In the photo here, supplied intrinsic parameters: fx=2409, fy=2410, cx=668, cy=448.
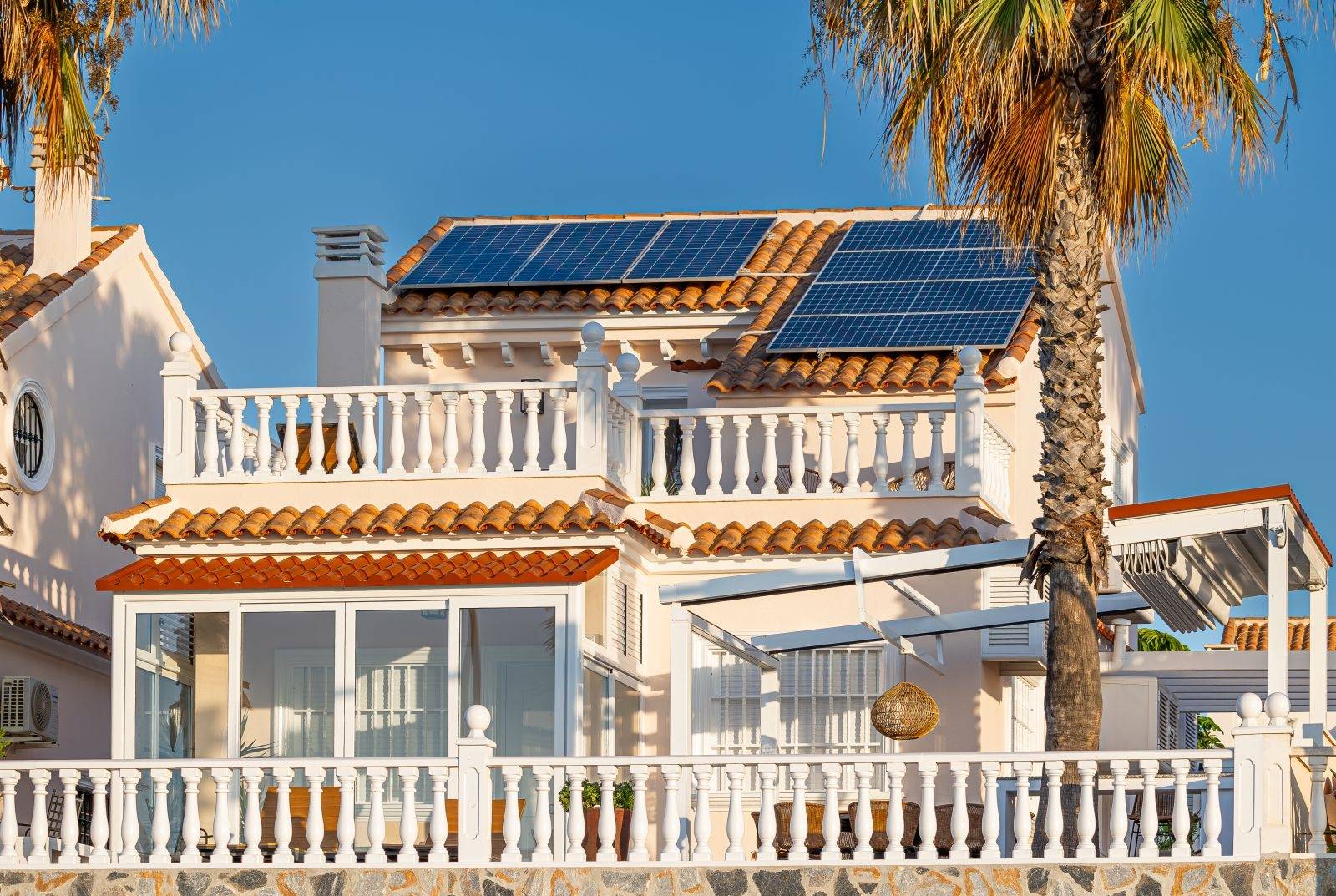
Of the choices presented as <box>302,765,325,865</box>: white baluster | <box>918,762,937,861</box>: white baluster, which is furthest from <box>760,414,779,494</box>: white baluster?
<box>302,765,325,865</box>: white baluster

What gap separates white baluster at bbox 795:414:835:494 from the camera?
22.8m

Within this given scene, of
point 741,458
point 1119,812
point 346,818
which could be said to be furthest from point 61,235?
point 1119,812

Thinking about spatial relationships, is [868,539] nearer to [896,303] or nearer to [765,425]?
[765,425]

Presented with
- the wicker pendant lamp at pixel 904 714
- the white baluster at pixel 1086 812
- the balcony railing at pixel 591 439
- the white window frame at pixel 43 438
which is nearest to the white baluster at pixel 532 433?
the balcony railing at pixel 591 439

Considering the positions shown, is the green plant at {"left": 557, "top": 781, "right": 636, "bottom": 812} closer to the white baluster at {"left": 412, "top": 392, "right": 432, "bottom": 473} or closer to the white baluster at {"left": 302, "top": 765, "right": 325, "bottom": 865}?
the white baluster at {"left": 302, "top": 765, "right": 325, "bottom": 865}

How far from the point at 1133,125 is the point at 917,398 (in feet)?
22.9

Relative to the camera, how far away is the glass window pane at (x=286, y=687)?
2252 cm

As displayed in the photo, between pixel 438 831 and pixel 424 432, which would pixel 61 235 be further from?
pixel 438 831

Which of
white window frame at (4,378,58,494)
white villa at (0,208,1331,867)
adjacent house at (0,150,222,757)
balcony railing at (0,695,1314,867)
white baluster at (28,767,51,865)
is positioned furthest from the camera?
white window frame at (4,378,58,494)

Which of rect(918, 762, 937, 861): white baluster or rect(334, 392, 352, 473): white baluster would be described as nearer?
rect(918, 762, 937, 861): white baluster

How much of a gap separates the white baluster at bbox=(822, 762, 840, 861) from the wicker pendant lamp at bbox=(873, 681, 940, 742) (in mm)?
2781

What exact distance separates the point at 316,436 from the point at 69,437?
16.6 feet

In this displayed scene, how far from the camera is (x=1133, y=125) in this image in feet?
60.8

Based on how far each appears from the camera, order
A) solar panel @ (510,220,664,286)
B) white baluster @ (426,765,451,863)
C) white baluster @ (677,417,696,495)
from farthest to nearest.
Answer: solar panel @ (510,220,664,286) → white baluster @ (677,417,696,495) → white baluster @ (426,765,451,863)
